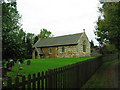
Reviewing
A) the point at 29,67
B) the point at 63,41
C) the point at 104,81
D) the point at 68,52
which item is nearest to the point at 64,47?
the point at 68,52

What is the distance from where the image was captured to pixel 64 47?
43094mm

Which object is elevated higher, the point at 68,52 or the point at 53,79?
the point at 68,52

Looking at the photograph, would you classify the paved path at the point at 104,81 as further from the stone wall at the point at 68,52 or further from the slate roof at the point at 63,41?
the slate roof at the point at 63,41

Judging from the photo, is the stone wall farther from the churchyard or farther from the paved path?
the paved path

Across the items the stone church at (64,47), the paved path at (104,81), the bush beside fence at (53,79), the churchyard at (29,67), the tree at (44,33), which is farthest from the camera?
the tree at (44,33)

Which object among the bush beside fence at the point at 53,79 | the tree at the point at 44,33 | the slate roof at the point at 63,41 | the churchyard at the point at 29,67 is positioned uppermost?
the tree at the point at 44,33

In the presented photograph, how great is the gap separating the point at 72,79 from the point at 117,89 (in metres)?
2.15

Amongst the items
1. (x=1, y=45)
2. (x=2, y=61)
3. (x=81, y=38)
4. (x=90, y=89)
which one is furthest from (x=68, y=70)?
(x=81, y=38)

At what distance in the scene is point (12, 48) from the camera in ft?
33.2

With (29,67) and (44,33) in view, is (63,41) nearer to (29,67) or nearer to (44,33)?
(29,67)

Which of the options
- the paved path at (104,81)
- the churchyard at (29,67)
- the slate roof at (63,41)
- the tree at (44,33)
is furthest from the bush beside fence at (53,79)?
the tree at (44,33)

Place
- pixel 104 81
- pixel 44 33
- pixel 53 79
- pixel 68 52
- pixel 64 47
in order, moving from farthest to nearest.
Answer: pixel 44 33
pixel 64 47
pixel 68 52
pixel 104 81
pixel 53 79

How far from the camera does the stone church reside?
41.5 metres

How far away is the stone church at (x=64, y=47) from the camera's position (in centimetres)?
4147
